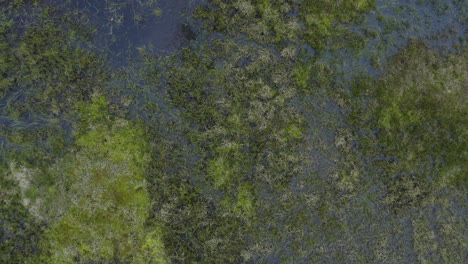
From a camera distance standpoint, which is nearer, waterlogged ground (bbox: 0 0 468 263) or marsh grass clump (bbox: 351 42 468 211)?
waterlogged ground (bbox: 0 0 468 263)

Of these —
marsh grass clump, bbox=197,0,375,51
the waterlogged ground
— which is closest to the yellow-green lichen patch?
the waterlogged ground

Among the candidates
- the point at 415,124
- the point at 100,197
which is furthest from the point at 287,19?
the point at 100,197

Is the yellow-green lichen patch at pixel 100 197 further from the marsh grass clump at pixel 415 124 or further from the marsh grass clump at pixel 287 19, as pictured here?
the marsh grass clump at pixel 415 124

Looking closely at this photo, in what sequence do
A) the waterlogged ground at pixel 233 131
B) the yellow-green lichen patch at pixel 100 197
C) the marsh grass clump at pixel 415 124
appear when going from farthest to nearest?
the marsh grass clump at pixel 415 124
the waterlogged ground at pixel 233 131
the yellow-green lichen patch at pixel 100 197

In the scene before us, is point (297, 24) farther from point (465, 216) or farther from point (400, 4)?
point (465, 216)

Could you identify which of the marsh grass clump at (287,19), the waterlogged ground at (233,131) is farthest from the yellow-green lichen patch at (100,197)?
Result: the marsh grass clump at (287,19)

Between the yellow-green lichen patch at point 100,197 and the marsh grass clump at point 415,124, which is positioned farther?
the marsh grass clump at point 415,124

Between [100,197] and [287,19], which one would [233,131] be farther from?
[100,197]

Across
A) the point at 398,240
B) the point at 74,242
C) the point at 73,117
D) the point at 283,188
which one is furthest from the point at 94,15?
the point at 398,240

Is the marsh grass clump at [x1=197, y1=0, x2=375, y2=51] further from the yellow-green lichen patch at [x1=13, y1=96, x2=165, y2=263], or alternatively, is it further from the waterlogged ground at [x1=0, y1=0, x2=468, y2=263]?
the yellow-green lichen patch at [x1=13, y1=96, x2=165, y2=263]
